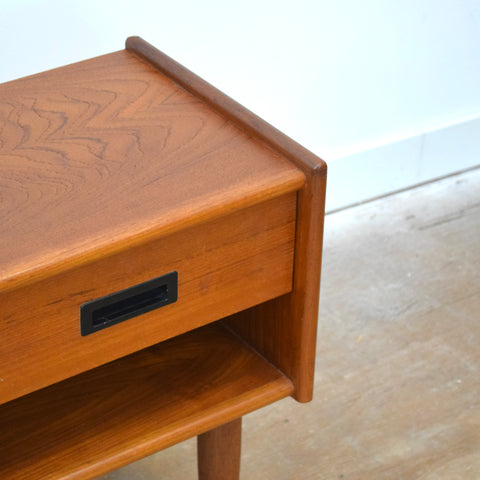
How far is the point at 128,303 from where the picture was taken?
0.89 metres

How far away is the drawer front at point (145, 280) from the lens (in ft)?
2.69

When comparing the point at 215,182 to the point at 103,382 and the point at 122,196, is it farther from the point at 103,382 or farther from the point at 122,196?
the point at 103,382

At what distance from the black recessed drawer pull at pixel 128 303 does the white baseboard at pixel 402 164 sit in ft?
3.69

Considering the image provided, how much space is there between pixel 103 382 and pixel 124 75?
383 millimetres

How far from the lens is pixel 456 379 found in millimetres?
1562

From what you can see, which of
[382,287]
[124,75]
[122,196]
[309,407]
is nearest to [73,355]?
[122,196]

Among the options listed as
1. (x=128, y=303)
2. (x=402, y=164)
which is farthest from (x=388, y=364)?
(x=128, y=303)

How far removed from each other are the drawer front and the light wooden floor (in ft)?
1.76

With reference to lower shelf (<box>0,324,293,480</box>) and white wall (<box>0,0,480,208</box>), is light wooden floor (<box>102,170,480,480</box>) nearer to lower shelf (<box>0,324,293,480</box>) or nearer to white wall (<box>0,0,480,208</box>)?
white wall (<box>0,0,480,208</box>)

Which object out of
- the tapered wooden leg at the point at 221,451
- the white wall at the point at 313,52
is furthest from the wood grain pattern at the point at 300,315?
the white wall at the point at 313,52

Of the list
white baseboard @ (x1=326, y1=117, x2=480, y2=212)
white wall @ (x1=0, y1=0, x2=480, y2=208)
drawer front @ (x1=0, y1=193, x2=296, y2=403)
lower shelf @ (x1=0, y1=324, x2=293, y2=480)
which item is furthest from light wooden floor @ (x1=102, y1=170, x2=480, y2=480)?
drawer front @ (x1=0, y1=193, x2=296, y2=403)

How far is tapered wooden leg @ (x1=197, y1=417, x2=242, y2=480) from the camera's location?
46.6 inches

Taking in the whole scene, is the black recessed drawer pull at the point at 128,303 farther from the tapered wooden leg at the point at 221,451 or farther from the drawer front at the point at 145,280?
the tapered wooden leg at the point at 221,451

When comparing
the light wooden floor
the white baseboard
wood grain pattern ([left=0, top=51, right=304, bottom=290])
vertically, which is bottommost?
the light wooden floor
